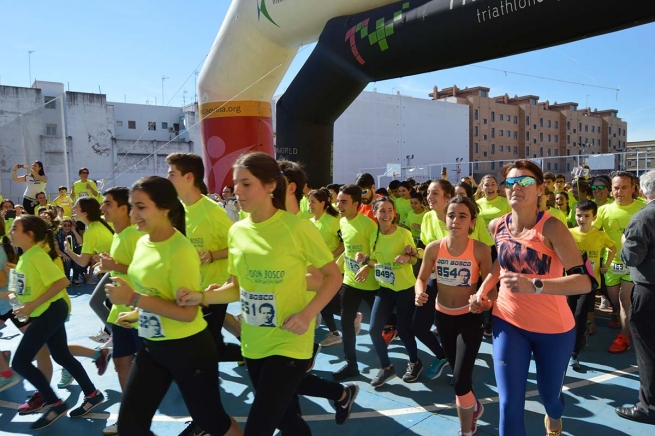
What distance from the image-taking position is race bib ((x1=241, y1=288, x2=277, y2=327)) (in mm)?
2541

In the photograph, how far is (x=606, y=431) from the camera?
141 inches

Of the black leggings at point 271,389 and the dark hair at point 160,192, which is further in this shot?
the dark hair at point 160,192

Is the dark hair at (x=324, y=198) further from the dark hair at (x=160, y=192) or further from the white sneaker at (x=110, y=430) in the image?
the white sneaker at (x=110, y=430)

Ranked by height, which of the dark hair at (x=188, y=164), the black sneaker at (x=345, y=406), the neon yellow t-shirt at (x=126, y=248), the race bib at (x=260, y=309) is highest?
the dark hair at (x=188, y=164)

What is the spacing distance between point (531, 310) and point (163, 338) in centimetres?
208

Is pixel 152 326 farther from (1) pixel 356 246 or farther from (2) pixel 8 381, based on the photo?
(2) pixel 8 381

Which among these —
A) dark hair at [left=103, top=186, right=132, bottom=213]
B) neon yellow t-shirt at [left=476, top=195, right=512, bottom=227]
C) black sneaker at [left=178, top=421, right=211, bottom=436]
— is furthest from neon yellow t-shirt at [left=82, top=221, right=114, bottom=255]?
neon yellow t-shirt at [left=476, top=195, right=512, bottom=227]

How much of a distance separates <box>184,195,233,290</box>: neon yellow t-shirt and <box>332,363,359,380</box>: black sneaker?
5.04ft

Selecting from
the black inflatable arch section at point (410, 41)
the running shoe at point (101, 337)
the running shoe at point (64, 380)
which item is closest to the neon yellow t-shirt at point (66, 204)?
the black inflatable arch section at point (410, 41)

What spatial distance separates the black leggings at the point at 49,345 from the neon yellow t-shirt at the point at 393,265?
267 cm

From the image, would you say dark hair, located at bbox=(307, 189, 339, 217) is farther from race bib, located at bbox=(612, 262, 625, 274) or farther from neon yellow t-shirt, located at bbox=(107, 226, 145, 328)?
race bib, located at bbox=(612, 262, 625, 274)

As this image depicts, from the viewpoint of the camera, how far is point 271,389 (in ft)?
8.07

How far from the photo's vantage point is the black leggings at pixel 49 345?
3.79m

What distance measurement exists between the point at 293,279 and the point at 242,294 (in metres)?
0.31
